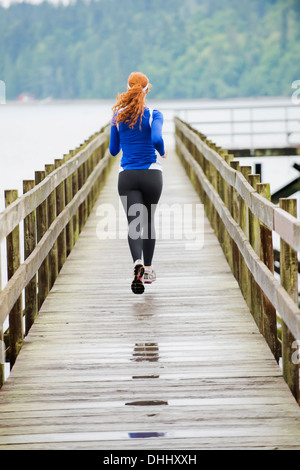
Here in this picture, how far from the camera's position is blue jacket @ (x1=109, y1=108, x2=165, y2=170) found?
6930mm

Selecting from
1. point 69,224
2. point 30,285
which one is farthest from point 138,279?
point 69,224

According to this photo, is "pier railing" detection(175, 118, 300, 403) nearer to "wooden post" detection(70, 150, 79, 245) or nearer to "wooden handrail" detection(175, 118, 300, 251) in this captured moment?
"wooden handrail" detection(175, 118, 300, 251)

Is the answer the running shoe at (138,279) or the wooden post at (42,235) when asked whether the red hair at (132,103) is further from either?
the running shoe at (138,279)

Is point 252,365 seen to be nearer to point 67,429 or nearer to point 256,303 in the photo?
point 256,303

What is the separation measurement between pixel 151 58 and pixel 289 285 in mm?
167658

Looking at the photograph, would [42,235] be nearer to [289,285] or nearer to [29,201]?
[29,201]

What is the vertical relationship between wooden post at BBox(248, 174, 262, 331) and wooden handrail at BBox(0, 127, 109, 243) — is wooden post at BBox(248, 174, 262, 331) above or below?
below

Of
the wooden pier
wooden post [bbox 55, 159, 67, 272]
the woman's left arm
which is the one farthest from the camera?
wooden post [bbox 55, 159, 67, 272]

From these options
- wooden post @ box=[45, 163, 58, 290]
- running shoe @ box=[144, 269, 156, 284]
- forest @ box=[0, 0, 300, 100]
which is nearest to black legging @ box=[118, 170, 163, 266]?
running shoe @ box=[144, 269, 156, 284]

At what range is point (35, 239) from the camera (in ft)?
22.3

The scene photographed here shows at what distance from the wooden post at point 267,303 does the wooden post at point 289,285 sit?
633 mm

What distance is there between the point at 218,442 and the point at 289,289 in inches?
40.7

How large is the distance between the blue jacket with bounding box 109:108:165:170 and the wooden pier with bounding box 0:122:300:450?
42.3 inches

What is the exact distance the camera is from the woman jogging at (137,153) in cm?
688
